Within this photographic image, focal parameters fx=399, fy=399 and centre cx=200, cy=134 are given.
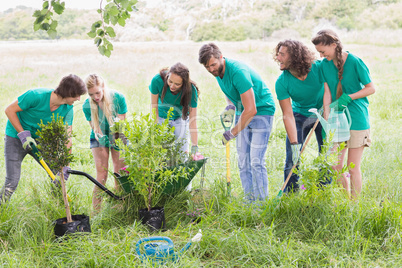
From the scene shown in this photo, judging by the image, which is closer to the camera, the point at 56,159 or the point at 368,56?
the point at 56,159

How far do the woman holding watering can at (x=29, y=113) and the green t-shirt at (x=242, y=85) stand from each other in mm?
1106

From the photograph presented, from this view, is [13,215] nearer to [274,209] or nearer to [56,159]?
[56,159]

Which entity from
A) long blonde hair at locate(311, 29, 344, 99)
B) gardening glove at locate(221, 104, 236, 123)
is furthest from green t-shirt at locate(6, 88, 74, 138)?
long blonde hair at locate(311, 29, 344, 99)

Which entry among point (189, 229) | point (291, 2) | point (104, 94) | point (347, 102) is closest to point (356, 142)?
point (347, 102)

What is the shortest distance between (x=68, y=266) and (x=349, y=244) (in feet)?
5.68

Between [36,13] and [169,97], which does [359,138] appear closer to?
[169,97]

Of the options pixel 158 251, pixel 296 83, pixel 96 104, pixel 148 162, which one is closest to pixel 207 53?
pixel 296 83

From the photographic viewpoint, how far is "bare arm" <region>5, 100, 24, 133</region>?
10.1 ft

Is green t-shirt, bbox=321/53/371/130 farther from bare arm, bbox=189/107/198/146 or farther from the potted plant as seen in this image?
the potted plant

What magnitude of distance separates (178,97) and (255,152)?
0.83 meters

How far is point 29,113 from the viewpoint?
10.5ft

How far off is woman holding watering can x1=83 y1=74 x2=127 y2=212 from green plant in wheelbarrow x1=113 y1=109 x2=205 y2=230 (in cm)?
33

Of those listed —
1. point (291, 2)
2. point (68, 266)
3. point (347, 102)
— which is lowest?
point (68, 266)

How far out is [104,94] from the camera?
Result: 3270 mm
